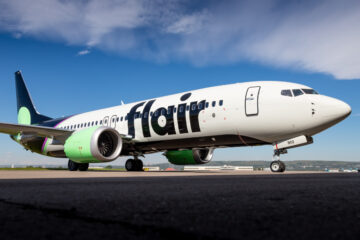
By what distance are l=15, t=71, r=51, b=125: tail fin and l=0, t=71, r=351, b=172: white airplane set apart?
7.78 meters

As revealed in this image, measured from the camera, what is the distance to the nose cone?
967 cm

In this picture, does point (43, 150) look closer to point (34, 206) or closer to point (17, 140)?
point (17, 140)

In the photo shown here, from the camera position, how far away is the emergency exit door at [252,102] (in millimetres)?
10336

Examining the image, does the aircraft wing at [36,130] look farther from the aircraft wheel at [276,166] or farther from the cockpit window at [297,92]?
the cockpit window at [297,92]

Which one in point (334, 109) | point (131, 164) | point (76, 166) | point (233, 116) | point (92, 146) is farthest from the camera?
point (131, 164)

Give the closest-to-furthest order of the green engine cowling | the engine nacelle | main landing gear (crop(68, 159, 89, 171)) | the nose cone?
the nose cone
the engine nacelle
the green engine cowling
main landing gear (crop(68, 159, 89, 171))

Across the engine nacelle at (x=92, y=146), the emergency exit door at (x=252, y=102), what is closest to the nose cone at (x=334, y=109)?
the emergency exit door at (x=252, y=102)

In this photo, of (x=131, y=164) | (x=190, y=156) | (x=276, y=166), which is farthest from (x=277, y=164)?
(x=131, y=164)

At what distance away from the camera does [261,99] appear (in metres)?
10.4

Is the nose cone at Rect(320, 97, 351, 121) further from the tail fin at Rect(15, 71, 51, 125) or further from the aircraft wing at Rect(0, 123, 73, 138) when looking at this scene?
the tail fin at Rect(15, 71, 51, 125)

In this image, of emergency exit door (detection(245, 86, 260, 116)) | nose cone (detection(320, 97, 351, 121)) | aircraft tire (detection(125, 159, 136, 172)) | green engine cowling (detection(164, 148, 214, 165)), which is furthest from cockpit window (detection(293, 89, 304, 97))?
aircraft tire (detection(125, 159, 136, 172))

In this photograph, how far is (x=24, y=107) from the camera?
2186 cm

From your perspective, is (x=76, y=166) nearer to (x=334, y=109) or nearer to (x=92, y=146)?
(x=92, y=146)

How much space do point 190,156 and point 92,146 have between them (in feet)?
15.5
